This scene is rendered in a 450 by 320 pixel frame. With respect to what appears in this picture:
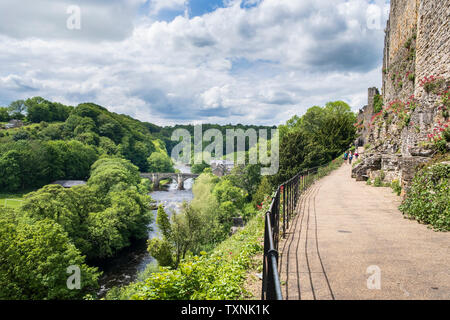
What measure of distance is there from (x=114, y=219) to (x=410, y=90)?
25.8 m

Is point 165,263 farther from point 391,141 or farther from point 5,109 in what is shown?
point 5,109

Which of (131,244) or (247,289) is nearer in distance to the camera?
(247,289)

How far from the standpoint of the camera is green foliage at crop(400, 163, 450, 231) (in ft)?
19.3

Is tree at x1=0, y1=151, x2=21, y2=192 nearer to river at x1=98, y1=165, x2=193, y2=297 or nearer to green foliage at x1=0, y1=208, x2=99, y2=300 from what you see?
river at x1=98, y1=165, x2=193, y2=297

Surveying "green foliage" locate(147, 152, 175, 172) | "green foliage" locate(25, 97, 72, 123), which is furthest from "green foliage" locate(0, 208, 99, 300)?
"green foliage" locate(25, 97, 72, 123)

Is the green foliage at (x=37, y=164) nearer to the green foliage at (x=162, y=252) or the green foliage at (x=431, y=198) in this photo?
the green foliage at (x=162, y=252)

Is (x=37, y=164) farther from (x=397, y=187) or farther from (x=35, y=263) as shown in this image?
(x=397, y=187)

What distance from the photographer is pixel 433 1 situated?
36.8 ft

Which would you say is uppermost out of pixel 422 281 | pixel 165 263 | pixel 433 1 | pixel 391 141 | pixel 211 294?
pixel 433 1

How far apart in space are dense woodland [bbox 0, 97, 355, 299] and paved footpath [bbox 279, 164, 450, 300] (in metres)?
1.01

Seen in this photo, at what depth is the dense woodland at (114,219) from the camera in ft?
23.3
